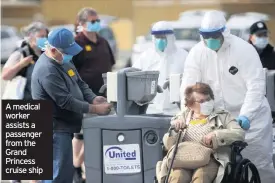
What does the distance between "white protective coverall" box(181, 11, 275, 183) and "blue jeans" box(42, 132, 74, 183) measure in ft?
3.91

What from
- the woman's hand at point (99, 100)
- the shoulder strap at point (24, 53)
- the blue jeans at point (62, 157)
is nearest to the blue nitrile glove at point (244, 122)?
the woman's hand at point (99, 100)

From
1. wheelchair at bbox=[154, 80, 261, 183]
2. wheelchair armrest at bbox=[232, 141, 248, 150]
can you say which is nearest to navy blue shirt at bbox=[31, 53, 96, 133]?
wheelchair at bbox=[154, 80, 261, 183]

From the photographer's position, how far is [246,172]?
23.6ft

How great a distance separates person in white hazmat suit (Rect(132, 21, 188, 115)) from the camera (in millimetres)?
8875

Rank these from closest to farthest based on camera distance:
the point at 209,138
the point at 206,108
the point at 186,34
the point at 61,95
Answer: the point at 209,138
the point at 206,108
the point at 61,95
the point at 186,34

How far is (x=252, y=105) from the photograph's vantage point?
754 cm

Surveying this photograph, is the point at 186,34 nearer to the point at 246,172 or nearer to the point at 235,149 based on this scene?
the point at 246,172

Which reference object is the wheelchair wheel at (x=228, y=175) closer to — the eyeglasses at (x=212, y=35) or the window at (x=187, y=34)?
the eyeglasses at (x=212, y=35)

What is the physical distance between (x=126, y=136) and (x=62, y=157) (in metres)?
0.62

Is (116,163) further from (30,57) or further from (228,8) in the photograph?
(228,8)

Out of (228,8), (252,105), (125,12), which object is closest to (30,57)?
(252,105)

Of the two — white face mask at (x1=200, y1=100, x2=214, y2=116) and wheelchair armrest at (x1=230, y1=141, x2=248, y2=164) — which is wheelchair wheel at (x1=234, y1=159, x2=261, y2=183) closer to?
wheelchair armrest at (x1=230, y1=141, x2=248, y2=164)

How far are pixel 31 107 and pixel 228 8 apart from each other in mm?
17346

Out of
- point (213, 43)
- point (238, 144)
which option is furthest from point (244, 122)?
point (213, 43)
